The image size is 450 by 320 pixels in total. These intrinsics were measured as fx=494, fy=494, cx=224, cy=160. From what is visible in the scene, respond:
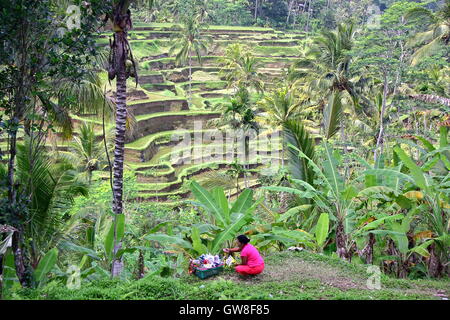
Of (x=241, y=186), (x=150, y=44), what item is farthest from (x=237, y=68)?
(x=150, y=44)

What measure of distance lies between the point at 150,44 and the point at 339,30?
2680 cm

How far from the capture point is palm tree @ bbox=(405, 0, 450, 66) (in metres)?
15.7

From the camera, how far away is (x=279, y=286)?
5.55m

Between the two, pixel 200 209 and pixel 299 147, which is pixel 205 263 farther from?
pixel 200 209

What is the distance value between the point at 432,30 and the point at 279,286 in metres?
14.8

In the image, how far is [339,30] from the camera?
1983 cm

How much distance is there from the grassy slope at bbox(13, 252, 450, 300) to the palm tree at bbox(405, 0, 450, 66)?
11596 mm

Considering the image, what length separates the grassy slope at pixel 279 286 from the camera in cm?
496

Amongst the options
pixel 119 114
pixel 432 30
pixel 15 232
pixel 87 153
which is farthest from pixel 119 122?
pixel 432 30

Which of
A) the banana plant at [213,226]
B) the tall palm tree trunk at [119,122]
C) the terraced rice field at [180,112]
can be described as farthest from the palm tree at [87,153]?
the banana plant at [213,226]

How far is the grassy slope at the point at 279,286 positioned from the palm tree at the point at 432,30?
11.6 m

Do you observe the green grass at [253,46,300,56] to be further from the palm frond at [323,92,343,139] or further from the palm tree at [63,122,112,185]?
the palm frond at [323,92,343,139]
